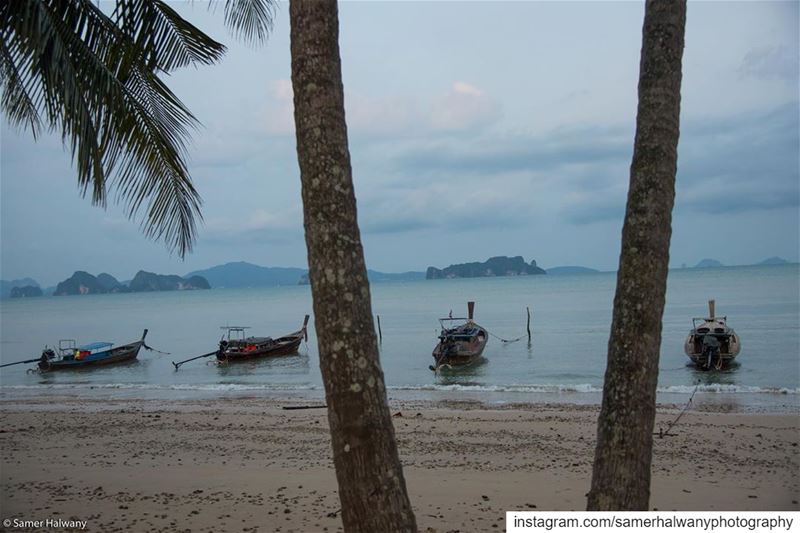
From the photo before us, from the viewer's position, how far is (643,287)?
3693 millimetres

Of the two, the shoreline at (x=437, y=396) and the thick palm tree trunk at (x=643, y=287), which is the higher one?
the thick palm tree trunk at (x=643, y=287)

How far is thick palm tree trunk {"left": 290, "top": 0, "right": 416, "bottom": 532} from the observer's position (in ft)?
11.0

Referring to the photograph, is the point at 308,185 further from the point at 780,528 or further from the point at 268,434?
the point at 268,434

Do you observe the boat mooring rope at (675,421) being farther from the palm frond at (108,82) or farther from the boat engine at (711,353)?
the palm frond at (108,82)

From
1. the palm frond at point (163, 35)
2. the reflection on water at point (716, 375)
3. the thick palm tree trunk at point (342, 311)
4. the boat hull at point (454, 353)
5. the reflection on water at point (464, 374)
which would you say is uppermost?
the palm frond at point (163, 35)

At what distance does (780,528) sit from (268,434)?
385 inches

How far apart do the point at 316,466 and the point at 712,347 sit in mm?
20441

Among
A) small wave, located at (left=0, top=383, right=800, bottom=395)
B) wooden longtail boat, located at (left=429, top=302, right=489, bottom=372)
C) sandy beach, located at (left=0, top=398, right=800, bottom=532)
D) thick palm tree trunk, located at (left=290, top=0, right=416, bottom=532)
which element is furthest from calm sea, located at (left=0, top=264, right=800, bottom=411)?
sandy beach, located at (left=0, top=398, right=800, bottom=532)

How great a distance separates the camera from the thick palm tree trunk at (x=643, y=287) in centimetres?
370

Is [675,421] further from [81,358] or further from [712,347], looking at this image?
[81,358]

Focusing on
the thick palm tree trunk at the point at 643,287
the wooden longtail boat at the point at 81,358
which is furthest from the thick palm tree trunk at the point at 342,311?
the wooden longtail boat at the point at 81,358

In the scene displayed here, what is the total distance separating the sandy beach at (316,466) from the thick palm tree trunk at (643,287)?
349 cm

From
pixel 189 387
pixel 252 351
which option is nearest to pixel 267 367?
pixel 252 351

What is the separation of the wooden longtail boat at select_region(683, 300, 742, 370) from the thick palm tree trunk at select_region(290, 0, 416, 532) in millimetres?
25717
